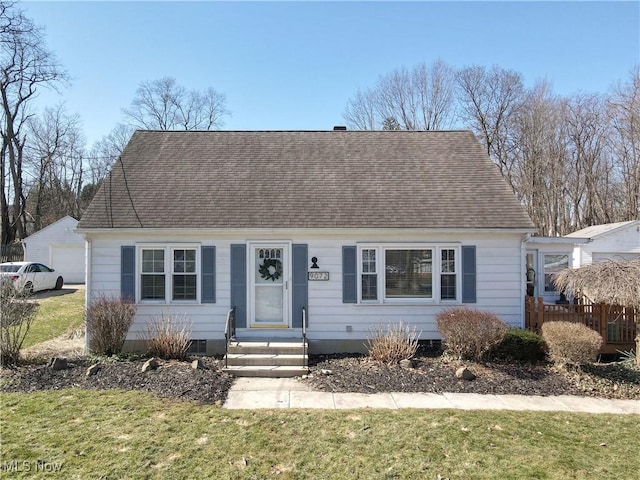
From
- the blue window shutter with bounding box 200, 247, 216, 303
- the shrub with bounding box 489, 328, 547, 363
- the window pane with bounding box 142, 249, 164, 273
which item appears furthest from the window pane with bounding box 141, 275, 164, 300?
the shrub with bounding box 489, 328, 547, 363

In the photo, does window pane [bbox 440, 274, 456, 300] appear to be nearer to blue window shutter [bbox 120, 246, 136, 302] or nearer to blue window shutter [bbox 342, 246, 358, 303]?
blue window shutter [bbox 342, 246, 358, 303]

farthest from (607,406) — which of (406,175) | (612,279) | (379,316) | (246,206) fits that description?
(246,206)

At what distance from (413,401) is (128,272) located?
7.08m

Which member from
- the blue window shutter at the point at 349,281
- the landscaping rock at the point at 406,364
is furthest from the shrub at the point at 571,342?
the blue window shutter at the point at 349,281

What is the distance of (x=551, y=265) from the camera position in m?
12.6

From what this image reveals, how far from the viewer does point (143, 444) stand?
16.1ft

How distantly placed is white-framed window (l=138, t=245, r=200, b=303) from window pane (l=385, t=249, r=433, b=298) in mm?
4711

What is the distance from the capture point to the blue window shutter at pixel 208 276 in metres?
9.39

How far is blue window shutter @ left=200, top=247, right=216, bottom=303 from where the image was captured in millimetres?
9391

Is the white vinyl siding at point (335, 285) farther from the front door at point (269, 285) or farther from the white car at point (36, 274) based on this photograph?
the white car at point (36, 274)

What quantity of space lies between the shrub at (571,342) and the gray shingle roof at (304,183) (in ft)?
8.30

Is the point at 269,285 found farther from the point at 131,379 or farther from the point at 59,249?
the point at 59,249

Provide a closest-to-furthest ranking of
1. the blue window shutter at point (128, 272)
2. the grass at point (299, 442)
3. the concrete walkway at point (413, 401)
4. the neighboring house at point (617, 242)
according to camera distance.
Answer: the grass at point (299, 442) → the concrete walkway at point (413, 401) → the blue window shutter at point (128, 272) → the neighboring house at point (617, 242)

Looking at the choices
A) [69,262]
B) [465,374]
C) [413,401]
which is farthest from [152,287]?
[69,262]
